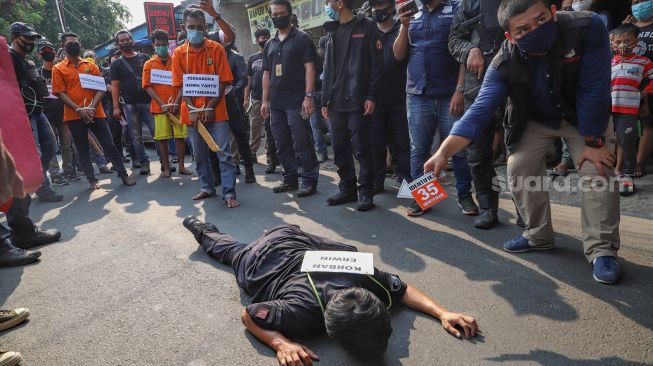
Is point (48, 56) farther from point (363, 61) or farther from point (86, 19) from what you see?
point (86, 19)

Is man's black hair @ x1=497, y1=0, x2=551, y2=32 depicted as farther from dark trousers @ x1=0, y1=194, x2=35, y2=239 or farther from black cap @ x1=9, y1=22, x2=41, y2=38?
black cap @ x1=9, y1=22, x2=41, y2=38

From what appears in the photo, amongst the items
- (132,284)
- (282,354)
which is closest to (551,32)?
(282,354)

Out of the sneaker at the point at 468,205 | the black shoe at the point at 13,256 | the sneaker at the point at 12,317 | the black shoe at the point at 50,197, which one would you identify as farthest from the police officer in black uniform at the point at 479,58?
the black shoe at the point at 50,197

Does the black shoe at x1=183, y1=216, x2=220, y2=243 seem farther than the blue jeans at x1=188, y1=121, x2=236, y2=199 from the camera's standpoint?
No

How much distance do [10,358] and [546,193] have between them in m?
3.23

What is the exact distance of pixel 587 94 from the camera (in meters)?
Result: 2.35

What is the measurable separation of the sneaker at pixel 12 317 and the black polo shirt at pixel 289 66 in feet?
10.1

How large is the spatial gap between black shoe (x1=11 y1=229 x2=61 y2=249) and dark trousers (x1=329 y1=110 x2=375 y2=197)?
9.25 feet

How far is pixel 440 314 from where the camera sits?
2154 mm

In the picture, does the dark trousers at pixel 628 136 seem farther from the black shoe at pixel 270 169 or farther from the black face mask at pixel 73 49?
the black face mask at pixel 73 49

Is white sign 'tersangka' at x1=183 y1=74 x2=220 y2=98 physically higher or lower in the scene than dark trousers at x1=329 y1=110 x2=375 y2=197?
higher

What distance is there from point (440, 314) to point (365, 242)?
4.05 ft

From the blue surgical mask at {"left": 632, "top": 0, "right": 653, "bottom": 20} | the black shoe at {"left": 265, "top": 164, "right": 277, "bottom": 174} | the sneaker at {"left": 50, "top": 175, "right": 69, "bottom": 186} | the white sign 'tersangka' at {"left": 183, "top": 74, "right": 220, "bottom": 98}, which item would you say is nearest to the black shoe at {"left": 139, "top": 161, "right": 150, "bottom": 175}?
the sneaker at {"left": 50, "top": 175, "right": 69, "bottom": 186}

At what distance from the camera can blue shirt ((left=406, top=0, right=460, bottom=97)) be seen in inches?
139
